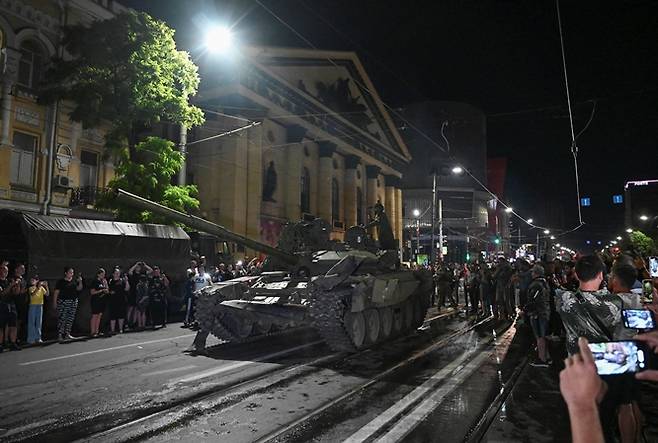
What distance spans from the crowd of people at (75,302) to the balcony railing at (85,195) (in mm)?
7026

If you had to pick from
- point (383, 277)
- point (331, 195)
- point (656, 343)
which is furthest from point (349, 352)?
point (331, 195)

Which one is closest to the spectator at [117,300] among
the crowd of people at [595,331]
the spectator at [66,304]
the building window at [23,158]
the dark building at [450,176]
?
the spectator at [66,304]

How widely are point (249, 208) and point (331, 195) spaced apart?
11130mm

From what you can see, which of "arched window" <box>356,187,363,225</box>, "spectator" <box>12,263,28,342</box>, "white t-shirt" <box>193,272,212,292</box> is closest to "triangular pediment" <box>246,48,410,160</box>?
"arched window" <box>356,187,363,225</box>

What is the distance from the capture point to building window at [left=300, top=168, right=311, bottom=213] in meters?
35.7

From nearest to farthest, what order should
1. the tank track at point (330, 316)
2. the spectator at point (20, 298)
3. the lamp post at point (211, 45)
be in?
1. the tank track at point (330, 316)
2. the spectator at point (20, 298)
3. the lamp post at point (211, 45)

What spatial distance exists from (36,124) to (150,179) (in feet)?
18.5

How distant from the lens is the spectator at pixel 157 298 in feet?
43.1

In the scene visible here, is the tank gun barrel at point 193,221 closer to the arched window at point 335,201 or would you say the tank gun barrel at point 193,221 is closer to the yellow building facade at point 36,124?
the yellow building facade at point 36,124

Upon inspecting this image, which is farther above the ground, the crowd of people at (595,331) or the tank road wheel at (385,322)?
the crowd of people at (595,331)

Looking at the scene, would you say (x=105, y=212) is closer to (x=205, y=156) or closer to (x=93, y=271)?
(x=93, y=271)

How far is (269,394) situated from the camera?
6.09m

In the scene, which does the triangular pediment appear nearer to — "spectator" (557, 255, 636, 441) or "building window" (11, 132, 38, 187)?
"building window" (11, 132, 38, 187)

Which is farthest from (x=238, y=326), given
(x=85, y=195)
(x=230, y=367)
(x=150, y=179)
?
(x=85, y=195)
